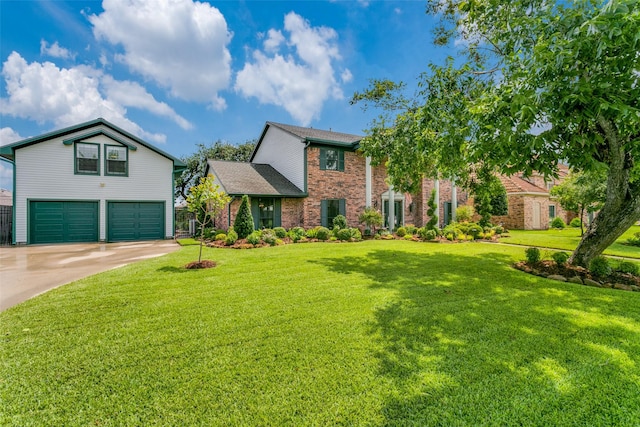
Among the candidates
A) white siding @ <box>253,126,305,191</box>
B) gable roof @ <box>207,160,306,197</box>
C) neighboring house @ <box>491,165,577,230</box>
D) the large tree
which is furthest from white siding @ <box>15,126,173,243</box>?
neighboring house @ <box>491,165,577,230</box>

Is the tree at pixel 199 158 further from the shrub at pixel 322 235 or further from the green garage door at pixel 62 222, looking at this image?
the shrub at pixel 322 235

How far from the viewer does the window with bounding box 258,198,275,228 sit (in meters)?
15.4

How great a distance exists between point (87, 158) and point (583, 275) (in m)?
20.3

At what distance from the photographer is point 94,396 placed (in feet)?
8.08

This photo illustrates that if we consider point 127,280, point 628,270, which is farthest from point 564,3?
point 127,280

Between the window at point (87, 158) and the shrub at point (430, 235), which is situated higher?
the window at point (87, 158)

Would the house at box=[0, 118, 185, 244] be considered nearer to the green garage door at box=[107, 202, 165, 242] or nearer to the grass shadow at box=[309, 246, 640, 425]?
the green garage door at box=[107, 202, 165, 242]

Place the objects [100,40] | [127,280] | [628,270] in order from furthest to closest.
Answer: [100,40], [628,270], [127,280]

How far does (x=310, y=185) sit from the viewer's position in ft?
52.3

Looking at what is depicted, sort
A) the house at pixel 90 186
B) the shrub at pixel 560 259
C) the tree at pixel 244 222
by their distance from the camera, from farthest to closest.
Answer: the house at pixel 90 186 < the tree at pixel 244 222 < the shrub at pixel 560 259

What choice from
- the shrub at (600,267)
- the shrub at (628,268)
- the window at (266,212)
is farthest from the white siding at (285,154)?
the shrub at (628,268)

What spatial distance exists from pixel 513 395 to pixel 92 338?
4.76 metres

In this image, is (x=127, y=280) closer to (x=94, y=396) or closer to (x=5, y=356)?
(x=5, y=356)

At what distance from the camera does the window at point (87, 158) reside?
1392 cm
